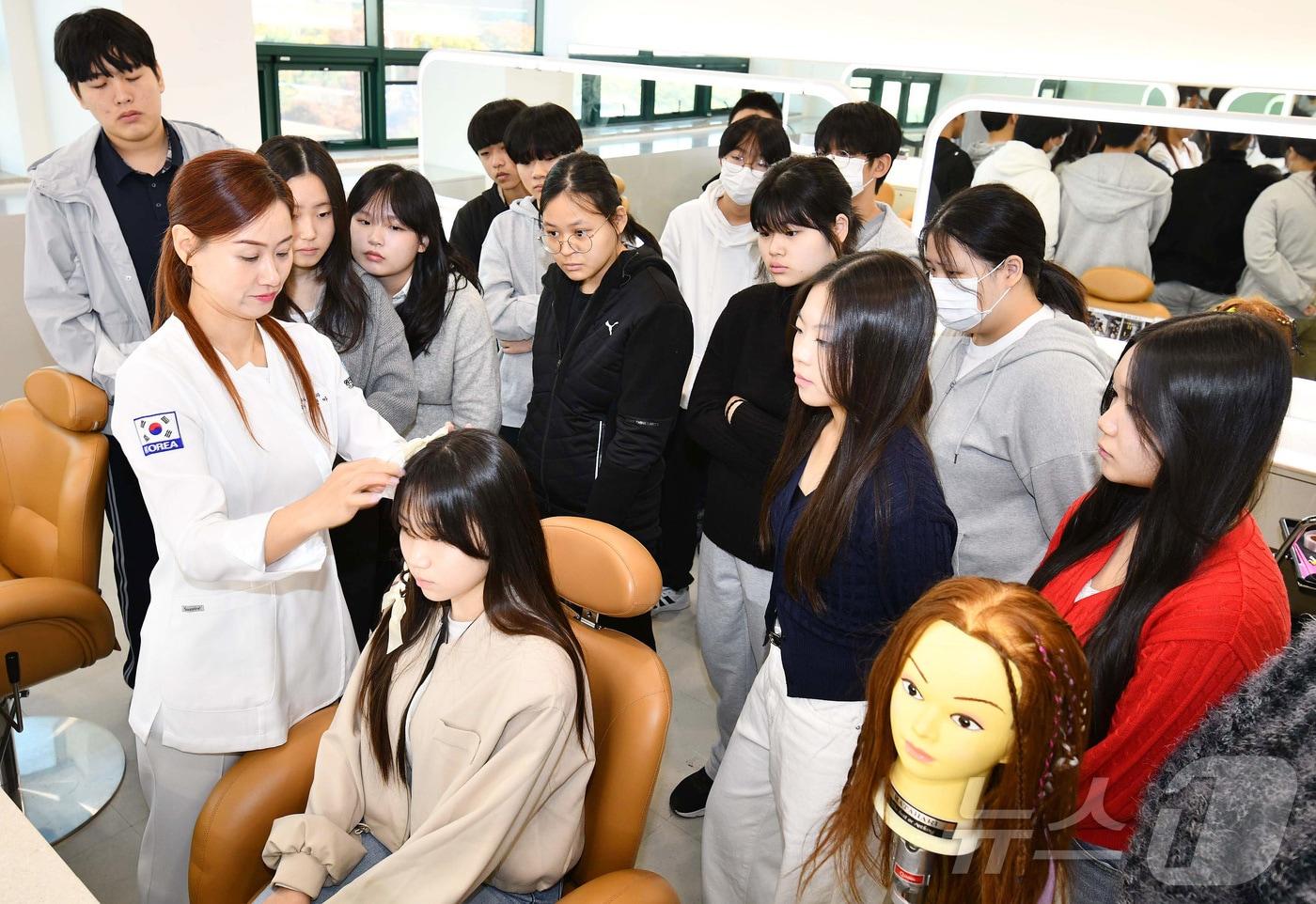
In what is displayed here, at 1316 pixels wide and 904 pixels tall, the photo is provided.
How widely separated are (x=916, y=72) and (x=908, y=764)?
491cm

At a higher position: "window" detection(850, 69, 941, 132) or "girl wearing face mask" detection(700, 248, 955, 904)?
"window" detection(850, 69, 941, 132)

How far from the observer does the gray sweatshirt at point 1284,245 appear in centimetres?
266

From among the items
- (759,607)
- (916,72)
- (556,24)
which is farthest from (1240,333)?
(556,24)

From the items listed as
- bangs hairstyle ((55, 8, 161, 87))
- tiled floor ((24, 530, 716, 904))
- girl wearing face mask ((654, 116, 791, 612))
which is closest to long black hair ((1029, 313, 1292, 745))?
tiled floor ((24, 530, 716, 904))

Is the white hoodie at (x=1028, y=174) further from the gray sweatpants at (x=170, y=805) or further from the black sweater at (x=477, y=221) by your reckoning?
the gray sweatpants at (x=170, y=805)

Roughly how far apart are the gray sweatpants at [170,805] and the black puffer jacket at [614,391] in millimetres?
868

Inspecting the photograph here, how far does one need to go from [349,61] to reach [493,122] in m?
2.77

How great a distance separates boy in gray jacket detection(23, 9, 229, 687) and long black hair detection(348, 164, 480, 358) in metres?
0.65

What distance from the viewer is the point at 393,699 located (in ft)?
4.77

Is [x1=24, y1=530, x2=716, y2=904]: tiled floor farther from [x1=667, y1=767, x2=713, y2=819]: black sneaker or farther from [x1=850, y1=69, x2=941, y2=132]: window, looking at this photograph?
[x1=850, y1=69, x2=941, y2=132]: window

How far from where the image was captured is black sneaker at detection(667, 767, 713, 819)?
222cm

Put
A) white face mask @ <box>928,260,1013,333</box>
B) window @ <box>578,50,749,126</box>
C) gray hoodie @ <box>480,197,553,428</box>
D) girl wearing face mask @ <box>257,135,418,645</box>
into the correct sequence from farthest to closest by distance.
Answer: window @ <box>578,50,749,126</box>, gray hoodie @ <box>480,197,553,428</box>, girl wearing face mask @ <box>257,135,418,645</box>, white face mask @ <box>928,260,1013,333</box>

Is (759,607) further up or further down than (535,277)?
further down

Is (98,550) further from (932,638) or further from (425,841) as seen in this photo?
(932,638)
